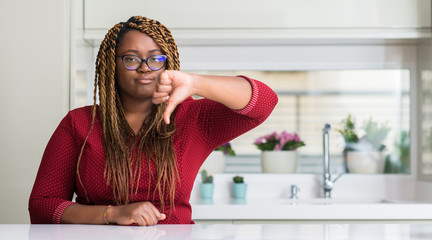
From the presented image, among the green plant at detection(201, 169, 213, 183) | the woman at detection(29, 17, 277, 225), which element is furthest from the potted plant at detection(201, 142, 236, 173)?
the woman at detection(29, 17, 277, 225)

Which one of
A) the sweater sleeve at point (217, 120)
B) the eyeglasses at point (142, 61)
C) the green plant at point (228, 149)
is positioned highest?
the eyeglasses at point (142, 61)

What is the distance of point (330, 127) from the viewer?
270 centimetres

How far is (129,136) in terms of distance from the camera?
1395 mm

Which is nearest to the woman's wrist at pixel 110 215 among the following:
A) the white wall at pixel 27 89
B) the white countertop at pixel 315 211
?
the white countertop at pixel 315 211

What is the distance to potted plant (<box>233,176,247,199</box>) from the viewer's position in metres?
2.58

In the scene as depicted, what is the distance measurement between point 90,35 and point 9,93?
43 centimetres

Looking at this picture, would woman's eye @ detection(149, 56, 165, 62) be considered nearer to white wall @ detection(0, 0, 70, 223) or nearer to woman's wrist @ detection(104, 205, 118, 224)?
woman's wrist @ detection(104, 205, 118, 224)

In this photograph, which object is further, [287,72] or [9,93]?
[287,72]

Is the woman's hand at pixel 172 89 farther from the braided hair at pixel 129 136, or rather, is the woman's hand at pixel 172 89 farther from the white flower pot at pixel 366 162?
the white flower pot at pixel 366 162

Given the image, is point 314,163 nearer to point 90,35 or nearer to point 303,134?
point 303,134

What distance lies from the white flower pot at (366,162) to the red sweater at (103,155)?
1485mm

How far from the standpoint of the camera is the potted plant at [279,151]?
2688 millimetres

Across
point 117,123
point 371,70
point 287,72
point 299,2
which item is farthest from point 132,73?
point 371,70

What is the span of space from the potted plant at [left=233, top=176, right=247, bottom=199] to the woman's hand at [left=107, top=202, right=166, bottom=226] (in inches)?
55.8
